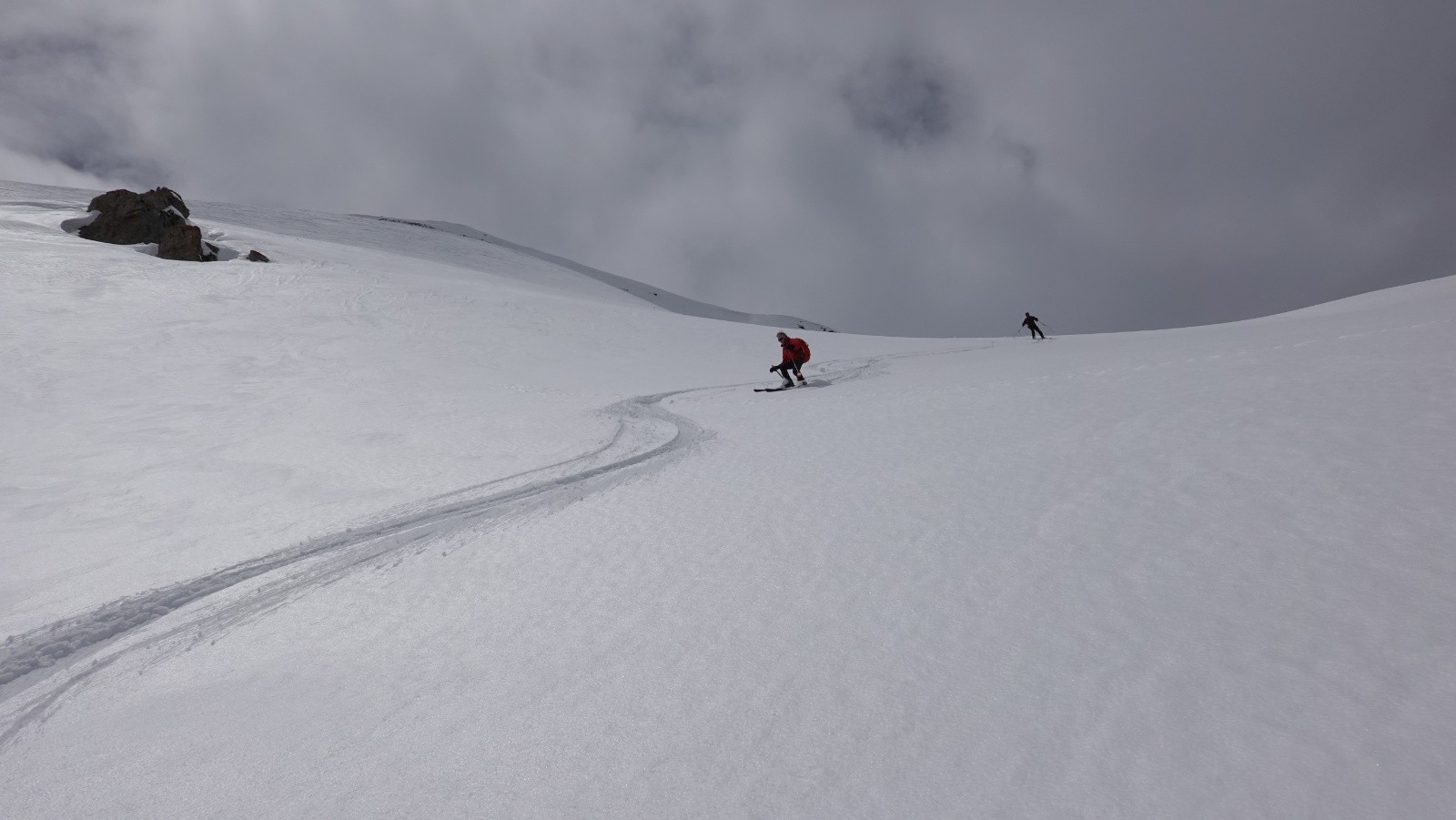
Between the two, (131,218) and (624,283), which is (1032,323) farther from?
(624,283)

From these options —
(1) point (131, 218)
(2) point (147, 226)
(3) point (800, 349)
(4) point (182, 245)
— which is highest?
(1) point (131, 218)

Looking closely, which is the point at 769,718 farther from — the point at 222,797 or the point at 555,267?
the point at 555,267

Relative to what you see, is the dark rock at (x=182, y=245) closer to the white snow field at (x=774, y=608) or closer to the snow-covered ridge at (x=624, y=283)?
the white snow field at (x=774, y=608)

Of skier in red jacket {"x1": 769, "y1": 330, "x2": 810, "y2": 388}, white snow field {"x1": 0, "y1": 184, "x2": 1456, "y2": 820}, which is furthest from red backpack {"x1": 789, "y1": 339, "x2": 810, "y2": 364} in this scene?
white snow field {"x1": 0, "y1": 184, "x2": 1456, "y2": 820}

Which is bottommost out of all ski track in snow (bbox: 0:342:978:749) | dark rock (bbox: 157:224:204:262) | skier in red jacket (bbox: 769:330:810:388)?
ski track in snow (bbox: 0:342:978:749)

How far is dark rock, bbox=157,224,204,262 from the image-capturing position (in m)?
21.0

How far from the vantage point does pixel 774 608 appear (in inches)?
121

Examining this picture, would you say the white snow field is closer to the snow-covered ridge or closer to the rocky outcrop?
the rocky outcrop

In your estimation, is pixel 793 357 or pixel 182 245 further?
pixel 182 245

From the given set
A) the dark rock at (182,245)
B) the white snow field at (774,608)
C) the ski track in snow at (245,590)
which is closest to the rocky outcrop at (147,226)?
the dark rock at (182,245)

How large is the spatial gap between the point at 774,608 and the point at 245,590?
3.12 m

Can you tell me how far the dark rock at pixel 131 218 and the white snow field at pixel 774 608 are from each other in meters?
22.1

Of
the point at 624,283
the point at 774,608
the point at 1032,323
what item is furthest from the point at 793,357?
the point at 624,283

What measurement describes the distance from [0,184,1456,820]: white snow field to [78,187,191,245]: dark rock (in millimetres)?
22123
